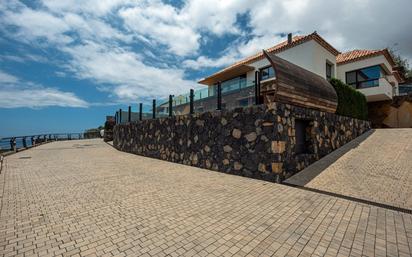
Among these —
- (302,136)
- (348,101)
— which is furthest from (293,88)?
(348,101)

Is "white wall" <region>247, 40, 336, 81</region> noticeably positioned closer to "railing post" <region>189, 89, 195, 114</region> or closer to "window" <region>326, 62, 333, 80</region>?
"window" <region>326, 62, 333, 80</region>

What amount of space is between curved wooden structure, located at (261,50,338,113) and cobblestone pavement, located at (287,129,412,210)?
7.34 feet

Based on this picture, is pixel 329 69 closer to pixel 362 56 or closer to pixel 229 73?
pixel 362 56

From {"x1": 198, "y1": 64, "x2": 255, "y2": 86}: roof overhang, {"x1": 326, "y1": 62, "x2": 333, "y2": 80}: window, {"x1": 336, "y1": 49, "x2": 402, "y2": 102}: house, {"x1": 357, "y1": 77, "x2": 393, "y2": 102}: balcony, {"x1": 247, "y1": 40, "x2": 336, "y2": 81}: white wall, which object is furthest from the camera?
{"x1": 198, "y1": 64, "x2": 255, "y2": 86}: roof overhang

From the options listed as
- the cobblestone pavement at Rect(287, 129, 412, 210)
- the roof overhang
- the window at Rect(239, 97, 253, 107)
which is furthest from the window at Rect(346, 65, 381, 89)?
the window at Rect(239, 97, 253, 107)

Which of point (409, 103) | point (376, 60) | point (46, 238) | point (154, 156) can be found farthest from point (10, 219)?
point (409, 103)

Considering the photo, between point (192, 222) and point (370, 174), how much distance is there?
18.6ft

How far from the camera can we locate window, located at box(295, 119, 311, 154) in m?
7.70

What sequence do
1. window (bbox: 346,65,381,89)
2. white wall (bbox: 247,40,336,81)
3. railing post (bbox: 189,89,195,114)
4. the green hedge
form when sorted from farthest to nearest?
window (bbox: 346,65,381,89) < white wall (bbox: 247,40,336,81) < the green hedge < railing post (bbox: 189,89,195,114)

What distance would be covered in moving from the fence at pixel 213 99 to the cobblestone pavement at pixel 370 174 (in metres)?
3.08

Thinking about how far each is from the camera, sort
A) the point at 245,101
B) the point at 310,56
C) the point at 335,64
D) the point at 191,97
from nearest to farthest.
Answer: the point at 245,101, the point at 191,97, the point at 310,56, the point at 335,64

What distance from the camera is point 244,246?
118 inches

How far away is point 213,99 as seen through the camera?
9250 mm

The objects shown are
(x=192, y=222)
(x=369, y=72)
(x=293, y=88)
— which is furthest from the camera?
(x=369, y=72)
